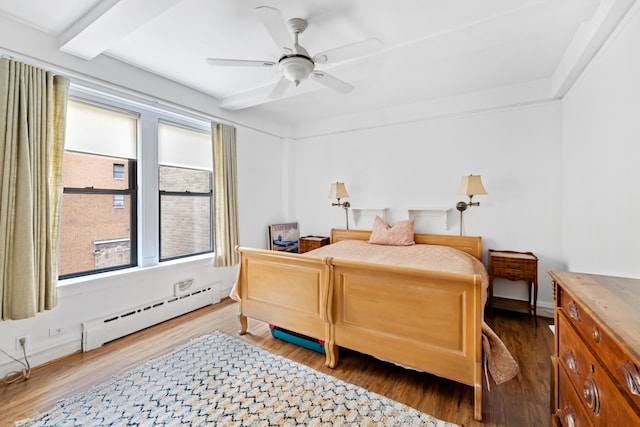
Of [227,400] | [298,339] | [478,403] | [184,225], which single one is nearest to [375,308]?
[478,403]

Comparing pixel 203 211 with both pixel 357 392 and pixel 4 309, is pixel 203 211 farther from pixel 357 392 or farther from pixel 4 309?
pixel 357 392

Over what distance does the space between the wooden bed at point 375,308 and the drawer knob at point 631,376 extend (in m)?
0.87

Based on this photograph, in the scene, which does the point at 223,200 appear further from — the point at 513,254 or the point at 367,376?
the point at 513,254

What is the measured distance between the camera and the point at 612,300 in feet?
3.24

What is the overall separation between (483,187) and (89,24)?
166 inches

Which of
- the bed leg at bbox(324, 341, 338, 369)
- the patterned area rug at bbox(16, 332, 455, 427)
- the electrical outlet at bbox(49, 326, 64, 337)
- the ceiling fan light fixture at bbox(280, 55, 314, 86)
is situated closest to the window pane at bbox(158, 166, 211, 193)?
the electrical outlet at bbox(49, 326, 64, 337)

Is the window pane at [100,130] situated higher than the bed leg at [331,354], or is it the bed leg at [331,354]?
the window pane at [100,130]

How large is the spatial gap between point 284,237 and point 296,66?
10.3ft

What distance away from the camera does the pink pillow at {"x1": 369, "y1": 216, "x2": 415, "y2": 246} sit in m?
3.75

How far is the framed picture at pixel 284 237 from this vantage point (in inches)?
180

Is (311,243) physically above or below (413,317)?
above

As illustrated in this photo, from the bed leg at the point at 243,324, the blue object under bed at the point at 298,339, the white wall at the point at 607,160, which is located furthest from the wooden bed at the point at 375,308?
the white wall at the point at 607,160

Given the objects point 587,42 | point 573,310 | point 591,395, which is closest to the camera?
point 591,395

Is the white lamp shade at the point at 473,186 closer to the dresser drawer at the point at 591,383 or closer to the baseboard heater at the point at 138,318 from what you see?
the dresser drawer at the point at 591,383
